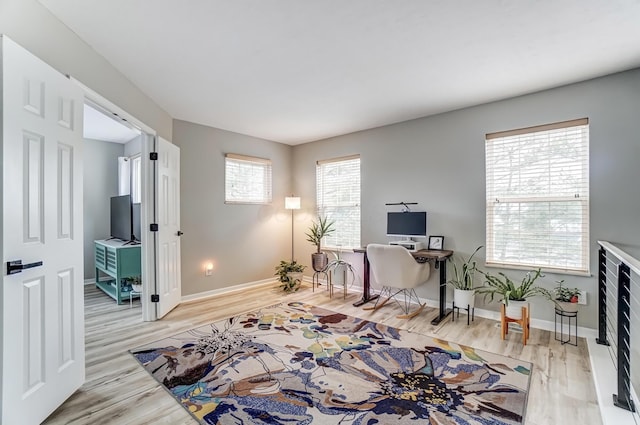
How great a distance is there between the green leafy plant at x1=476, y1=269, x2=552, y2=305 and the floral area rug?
2.28 feet

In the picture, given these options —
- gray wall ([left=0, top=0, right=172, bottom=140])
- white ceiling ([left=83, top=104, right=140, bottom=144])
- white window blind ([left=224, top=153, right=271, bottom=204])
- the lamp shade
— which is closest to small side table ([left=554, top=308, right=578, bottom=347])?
the lamp shade

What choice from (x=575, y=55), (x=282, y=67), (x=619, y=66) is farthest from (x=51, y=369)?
(x=619, y=66)

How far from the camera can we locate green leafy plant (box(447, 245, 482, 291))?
3.46 m

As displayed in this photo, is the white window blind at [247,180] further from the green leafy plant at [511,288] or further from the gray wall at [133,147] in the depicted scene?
the green leafy plant at [511,288]

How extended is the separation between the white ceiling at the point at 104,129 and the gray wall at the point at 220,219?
34.3 inches

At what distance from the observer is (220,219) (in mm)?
4645

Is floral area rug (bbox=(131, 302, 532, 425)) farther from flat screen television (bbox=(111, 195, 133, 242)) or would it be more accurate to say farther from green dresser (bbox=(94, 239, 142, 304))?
flat screen television (bbox=(111, 195, 133, 242))

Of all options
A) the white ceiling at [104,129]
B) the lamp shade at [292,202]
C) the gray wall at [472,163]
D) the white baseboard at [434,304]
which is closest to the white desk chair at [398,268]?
the gray wall at [472,163]

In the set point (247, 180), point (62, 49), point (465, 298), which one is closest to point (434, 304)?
point (465, 298)

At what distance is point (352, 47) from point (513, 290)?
2763 millimetres

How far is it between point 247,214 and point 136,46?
9.79 feet

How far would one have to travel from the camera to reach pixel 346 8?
6.23ft

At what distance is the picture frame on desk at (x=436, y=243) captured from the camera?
12.6ft

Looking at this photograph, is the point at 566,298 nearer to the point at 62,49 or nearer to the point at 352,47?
the point at 352,47
